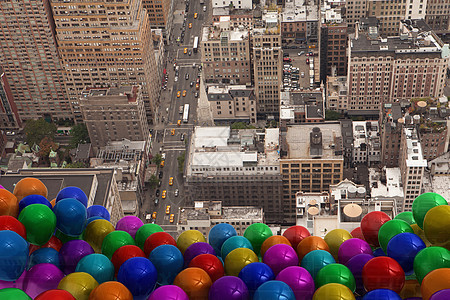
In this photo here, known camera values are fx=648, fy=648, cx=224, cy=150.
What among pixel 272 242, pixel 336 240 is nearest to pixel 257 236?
pixel 272 242

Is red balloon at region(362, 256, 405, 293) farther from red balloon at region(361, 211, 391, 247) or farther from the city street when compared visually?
the city street

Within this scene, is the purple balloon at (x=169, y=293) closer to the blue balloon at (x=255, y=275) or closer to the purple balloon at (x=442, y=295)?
the blue balloon at (x=255, y=275)

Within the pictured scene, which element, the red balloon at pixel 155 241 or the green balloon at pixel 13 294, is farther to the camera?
the red balloon at pixel 155 241

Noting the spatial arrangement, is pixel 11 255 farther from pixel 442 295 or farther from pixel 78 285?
pixel 442 295

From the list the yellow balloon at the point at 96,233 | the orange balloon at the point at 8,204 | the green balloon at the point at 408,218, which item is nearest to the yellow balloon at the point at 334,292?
the green balloon at the point at 408,218

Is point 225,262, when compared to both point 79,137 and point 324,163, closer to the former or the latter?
point 324,163
